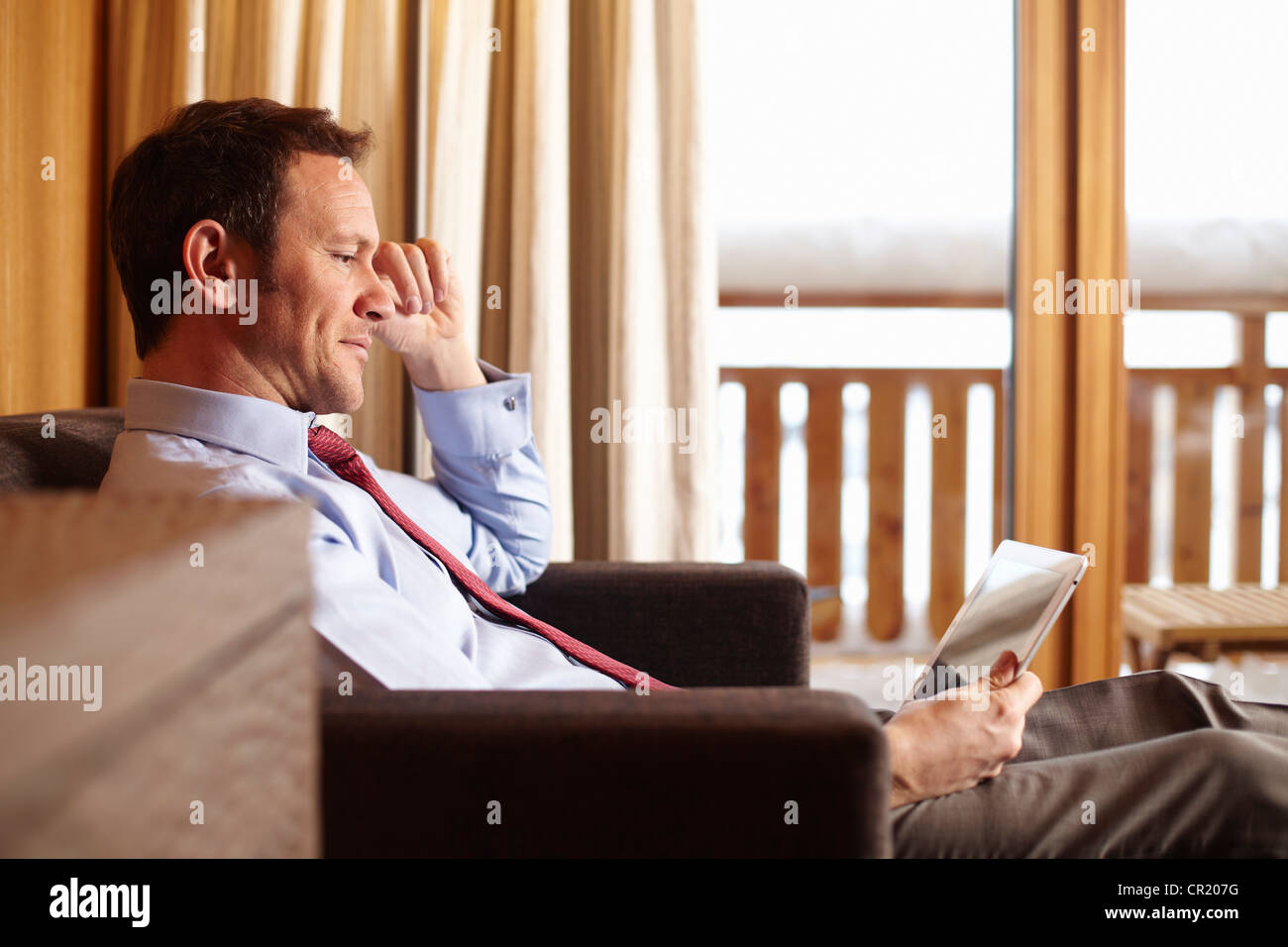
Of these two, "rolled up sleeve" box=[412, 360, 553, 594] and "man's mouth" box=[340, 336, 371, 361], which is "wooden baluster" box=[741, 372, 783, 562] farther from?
"man's mouth" box=[340, 336, 371, 361]

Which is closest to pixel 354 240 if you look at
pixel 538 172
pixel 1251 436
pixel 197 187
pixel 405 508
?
pixel 197 187

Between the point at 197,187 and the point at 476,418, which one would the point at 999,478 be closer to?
the point at 476,418

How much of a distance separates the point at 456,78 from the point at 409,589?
1268 mm

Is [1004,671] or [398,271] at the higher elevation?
[398,271]

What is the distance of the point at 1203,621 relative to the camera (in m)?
2.12

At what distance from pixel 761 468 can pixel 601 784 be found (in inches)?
80.4

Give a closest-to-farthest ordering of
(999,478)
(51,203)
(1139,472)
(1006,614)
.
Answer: (1006,614)
(51,203)
(999,478)
(1139,472)

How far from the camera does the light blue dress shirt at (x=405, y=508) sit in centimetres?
84

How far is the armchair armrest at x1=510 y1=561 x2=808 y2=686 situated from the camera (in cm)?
133

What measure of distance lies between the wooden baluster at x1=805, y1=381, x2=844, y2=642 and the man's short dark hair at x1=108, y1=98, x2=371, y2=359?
1.74 meters

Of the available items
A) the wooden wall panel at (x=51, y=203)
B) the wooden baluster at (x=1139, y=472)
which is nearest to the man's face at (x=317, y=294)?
the wooden wall panel at (x=51, y=203)

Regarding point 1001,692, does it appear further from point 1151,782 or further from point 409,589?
point 409,589
